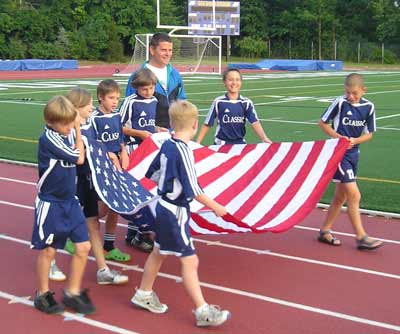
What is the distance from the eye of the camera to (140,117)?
678 cm

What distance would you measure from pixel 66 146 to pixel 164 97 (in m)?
2.30

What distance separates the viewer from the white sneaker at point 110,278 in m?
5.78

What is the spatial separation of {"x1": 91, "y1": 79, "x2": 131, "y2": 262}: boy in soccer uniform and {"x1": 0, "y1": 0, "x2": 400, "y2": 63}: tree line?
177ft

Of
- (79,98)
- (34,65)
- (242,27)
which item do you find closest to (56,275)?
(79,98)

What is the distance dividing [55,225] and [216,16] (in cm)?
4584

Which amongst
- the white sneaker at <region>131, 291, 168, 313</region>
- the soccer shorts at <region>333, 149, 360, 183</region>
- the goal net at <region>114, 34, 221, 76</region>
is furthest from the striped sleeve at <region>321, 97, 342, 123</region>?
the goal net at <region>114, 34, 221, 76</region>

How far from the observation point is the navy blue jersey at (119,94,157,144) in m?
6.74

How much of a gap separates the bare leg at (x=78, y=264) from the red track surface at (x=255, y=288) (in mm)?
231

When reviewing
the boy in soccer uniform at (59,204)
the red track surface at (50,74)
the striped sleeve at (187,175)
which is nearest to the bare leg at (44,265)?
the boy in soccer uniform at (59,204)

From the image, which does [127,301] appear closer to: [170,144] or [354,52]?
[170,144]

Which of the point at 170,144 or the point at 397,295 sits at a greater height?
the point at 170,144

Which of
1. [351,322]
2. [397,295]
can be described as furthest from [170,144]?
[397,295]

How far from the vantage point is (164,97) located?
717 centimetres

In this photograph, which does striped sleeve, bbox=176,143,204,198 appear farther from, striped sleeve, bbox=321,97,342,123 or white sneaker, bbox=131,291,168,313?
striped sleeve, bbox=321,97,342,123
